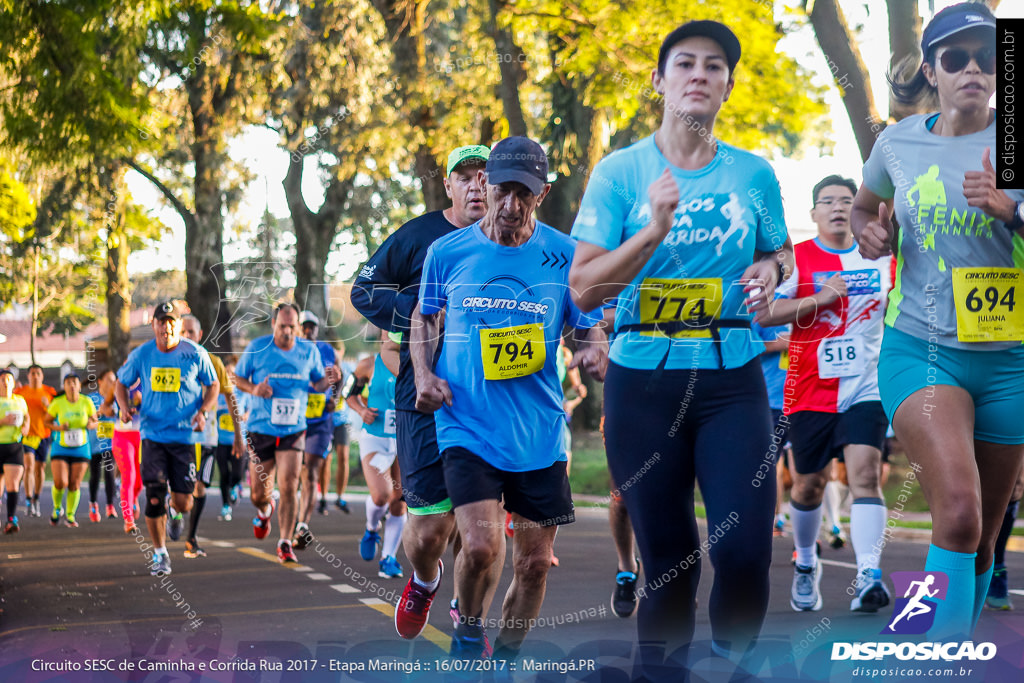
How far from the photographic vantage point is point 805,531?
6.76 metres

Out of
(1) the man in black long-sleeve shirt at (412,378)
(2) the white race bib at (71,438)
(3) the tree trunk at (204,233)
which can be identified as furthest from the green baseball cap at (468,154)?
(3) the tree trunk at (204,233)

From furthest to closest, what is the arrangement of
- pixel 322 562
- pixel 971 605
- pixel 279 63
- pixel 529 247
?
pixel 279 63
pixel 322 562
pixel 529 247
pixel 971 605

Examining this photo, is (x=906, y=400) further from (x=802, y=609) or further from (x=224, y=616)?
(x=224, y=616)

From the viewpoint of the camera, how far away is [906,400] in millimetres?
3855

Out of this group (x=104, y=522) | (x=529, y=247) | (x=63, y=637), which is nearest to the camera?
(x=529, y=247)

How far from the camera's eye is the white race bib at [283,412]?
10133mm

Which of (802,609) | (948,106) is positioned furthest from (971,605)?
(802,609)

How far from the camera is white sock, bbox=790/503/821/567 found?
6660 millimetres

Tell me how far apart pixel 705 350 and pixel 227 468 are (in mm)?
12505

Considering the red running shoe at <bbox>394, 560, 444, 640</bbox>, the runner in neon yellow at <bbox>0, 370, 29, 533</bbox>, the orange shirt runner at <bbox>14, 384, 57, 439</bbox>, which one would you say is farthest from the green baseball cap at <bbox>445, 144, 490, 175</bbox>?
the orange shirt runner at <bbox>14, 384, 57, 439</bbox>

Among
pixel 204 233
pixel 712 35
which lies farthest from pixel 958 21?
pixel 204 233

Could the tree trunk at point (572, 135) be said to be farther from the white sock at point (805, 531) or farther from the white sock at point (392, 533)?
the white sock at point (805, 531)

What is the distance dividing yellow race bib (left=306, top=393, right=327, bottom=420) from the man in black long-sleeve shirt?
5872 mm

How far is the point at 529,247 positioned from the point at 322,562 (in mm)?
5684
